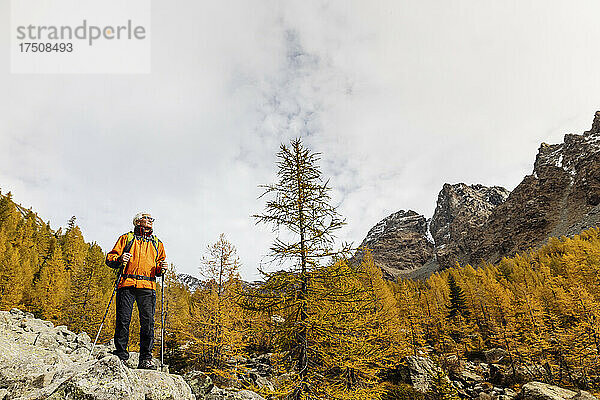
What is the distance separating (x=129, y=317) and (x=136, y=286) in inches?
23.2

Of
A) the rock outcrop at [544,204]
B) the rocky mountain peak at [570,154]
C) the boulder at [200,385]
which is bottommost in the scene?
the boulder at [200,385]

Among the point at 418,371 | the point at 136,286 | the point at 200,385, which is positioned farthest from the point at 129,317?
the point at 418,371

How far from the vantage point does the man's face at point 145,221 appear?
6012 millimetres

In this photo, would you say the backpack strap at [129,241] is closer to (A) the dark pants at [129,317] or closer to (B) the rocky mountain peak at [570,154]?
(A) the dark pants at [129,317]

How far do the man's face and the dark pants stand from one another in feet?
4.04

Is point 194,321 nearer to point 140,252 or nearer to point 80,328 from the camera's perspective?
point 80,328

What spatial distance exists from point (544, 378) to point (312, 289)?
2678cm

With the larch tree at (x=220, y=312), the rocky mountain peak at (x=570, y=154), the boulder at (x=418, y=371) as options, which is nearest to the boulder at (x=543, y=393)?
the boulder at (x=418, y=371)

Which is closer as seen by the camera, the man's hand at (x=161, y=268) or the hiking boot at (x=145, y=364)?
the hiking boot at (x=145, y=364)

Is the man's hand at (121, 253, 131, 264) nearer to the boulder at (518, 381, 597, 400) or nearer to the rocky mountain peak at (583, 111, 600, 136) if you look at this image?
the boulder at (518, 381, 597, 400)

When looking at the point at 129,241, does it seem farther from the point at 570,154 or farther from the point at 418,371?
the point at 570,154

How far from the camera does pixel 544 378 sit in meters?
24.5

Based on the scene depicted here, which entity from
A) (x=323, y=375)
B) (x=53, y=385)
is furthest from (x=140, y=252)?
(x=323, y=375)

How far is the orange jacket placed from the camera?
17.9 ft
